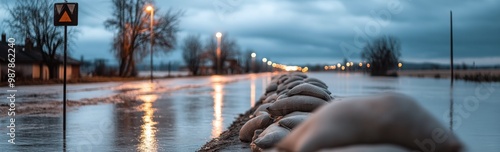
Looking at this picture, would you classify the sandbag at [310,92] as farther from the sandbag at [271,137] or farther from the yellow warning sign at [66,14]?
the yellow warning sign at [66,14]

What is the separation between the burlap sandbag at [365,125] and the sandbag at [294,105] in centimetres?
548

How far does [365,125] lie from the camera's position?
10.5 feet

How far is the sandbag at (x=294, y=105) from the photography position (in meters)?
8.98

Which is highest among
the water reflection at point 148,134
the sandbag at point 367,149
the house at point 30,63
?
the house at point 30,63

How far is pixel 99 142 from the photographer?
9.41m

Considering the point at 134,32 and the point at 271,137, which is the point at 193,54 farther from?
the point at 271,137

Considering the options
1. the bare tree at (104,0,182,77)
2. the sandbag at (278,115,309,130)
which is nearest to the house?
the bare tree at (104,0,182,77)

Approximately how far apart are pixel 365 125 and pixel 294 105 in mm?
5825

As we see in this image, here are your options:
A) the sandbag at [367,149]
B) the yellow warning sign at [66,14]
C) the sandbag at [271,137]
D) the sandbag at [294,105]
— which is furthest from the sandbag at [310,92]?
the sandbag at [367,149]

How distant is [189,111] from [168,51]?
42260 mm

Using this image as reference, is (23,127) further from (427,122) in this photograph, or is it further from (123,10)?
(123,10)

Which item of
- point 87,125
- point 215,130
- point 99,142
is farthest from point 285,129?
point 87,125

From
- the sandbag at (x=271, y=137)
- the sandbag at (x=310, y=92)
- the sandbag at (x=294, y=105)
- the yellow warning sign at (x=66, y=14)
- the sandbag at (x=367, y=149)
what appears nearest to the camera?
the sandbag at (x=367, y=149)

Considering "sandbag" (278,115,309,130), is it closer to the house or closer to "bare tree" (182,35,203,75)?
the house
